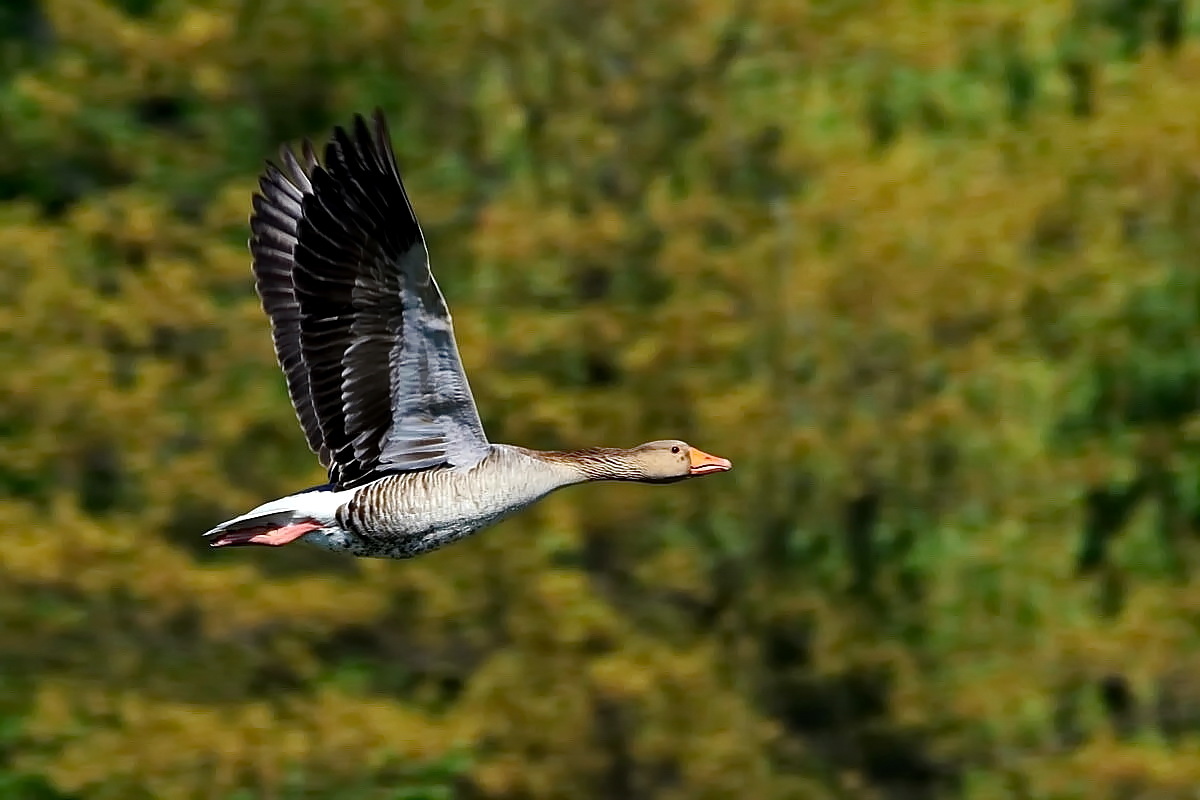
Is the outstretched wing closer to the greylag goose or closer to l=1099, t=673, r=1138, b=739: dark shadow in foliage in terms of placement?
the greylag goose

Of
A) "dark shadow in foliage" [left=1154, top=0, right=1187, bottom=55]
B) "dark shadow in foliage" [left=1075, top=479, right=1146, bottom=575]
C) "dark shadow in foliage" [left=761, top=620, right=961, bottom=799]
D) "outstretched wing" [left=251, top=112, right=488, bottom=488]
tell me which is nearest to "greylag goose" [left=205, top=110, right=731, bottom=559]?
"outstretched wing" [left=251, top=112, right=488, bottom=488]

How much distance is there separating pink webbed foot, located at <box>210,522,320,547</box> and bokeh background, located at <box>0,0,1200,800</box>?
7.17 metres

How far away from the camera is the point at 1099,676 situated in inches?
680

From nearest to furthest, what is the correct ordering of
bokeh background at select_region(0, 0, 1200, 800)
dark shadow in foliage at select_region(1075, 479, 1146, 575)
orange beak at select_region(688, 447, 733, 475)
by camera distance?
orange beak at select_region(688, 447, 733, 475), bokeh background at select_region(0, 0, 1200, 800), dark shadow in foliage at select_region(1075, 479, 1146, 575)

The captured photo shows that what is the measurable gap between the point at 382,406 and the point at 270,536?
0.72m

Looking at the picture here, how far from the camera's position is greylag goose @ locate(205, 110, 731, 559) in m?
8.60

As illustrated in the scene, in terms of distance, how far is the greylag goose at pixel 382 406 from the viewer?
860 cm

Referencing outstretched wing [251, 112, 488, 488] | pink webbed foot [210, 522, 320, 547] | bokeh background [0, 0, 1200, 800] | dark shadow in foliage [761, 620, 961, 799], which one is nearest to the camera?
outstretched wing [251, 112, 488, 488]

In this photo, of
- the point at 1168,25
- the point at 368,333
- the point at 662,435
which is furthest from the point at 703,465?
the point at 1168,25

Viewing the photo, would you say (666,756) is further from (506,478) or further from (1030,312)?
(506,478)

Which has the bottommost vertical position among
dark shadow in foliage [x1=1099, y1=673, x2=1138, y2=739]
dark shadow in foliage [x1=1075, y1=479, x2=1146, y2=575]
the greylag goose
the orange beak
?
dark shadow in foliage [x1=1099, y1=673, x2=1138, y2=739]

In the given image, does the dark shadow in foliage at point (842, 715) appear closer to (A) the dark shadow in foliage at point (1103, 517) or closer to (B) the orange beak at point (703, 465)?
(A) the dark shadow in foliage at point (1103, 517)

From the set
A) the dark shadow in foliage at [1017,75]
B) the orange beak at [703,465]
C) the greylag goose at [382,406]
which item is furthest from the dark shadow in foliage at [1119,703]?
the greylag goose at [382,406]

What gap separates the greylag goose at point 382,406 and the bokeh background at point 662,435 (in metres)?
6.94
